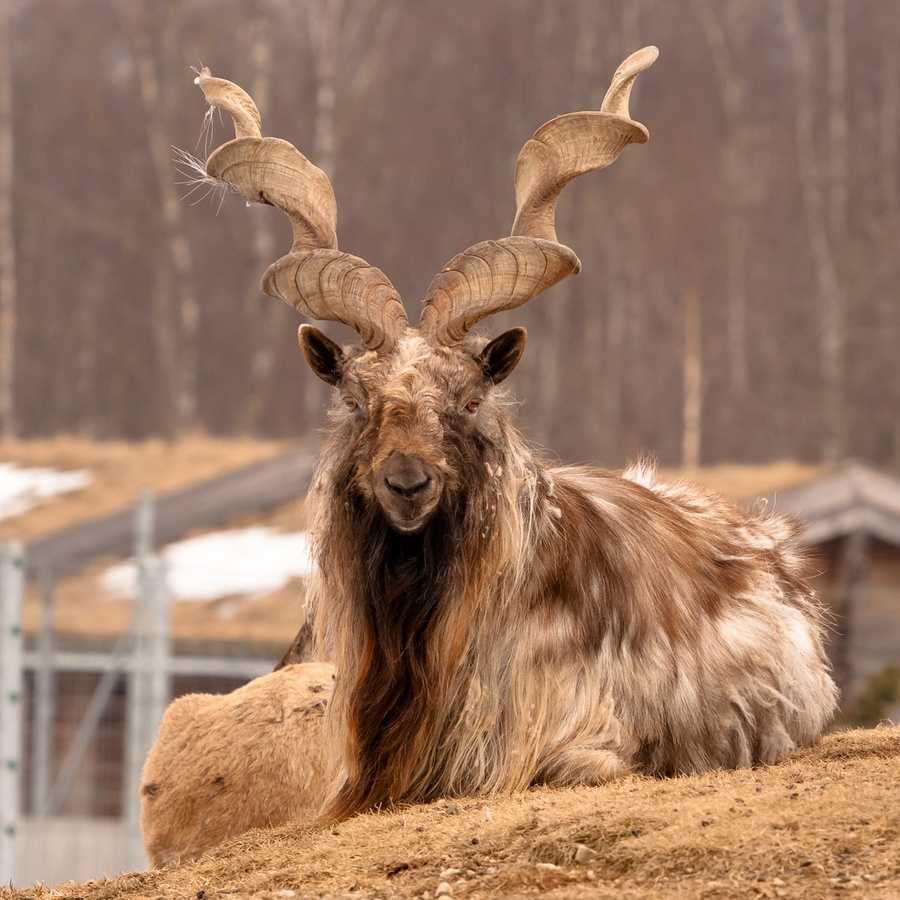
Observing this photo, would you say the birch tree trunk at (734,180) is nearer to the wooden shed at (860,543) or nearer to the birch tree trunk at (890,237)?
the birch tree trunk at (890,237)

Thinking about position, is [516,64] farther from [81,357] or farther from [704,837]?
[704,837]

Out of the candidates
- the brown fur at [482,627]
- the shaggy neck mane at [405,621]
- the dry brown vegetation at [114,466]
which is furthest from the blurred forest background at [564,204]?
the shaggy neck mane at [405,621]

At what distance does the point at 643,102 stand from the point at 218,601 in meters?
24.2

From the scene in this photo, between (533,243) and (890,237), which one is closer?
(533,243)

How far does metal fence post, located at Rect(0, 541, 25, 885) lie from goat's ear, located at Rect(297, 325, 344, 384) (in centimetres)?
288

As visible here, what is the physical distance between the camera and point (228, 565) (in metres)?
18.9

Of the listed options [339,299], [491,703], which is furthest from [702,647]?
[339,299]

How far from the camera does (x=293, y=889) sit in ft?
17.8

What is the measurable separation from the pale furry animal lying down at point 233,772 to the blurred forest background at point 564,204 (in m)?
27.9

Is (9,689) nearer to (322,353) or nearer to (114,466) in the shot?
(322,353)

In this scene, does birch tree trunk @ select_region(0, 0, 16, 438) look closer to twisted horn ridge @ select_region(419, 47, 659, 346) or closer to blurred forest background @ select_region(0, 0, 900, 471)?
blurred forest background @ select_region(0, 0, 900, 471)

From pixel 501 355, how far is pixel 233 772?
2.09 meters

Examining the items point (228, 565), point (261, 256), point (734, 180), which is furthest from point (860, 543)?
point (734, 180)

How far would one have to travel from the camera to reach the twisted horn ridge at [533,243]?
23.6 ft
